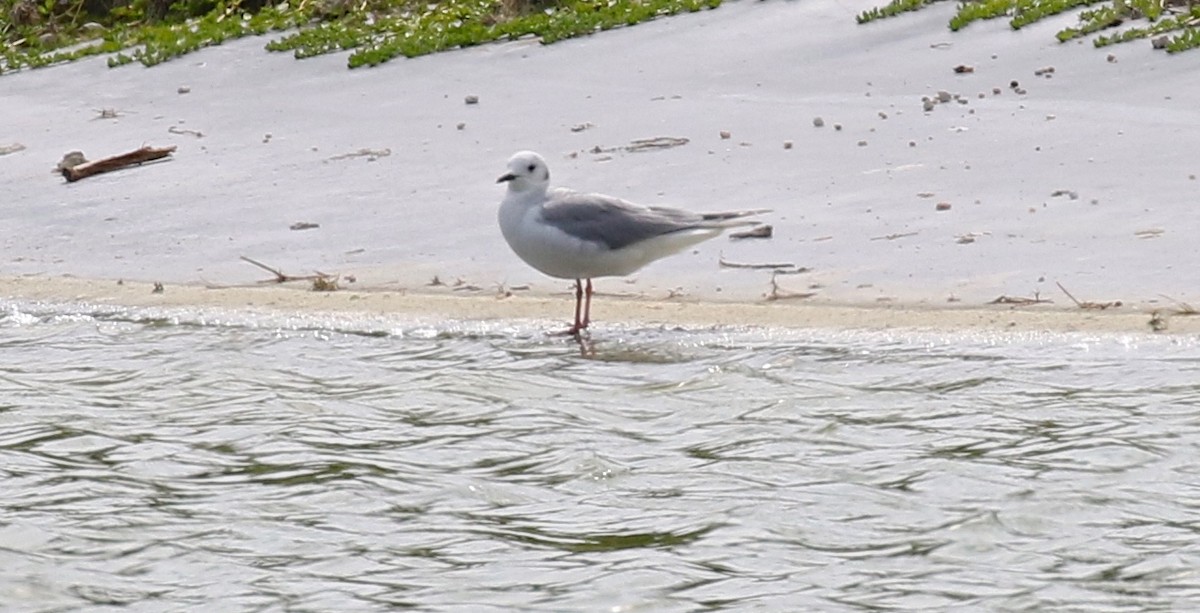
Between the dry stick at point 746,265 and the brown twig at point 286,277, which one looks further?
the brown twig at point 286,277

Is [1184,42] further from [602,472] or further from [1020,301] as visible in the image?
[602,472]

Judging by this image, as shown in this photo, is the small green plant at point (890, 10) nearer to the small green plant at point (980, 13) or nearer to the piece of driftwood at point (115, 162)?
the small green plant at point (980, 13)

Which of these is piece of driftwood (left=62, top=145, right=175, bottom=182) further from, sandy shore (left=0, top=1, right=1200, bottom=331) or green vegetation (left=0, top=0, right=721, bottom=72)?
green vegetation (left=0, top=0, right=721, bottom=72)

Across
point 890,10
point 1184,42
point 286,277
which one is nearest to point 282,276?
point 286,277

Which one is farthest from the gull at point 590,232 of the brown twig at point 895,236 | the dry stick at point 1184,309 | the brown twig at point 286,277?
the dry stick at point 1184,309

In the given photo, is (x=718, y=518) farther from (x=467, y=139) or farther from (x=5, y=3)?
(x=5, y=3)

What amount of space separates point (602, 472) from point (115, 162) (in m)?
6.80

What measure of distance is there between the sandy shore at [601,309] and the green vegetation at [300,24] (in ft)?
15.5

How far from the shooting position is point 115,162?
13.3 metres

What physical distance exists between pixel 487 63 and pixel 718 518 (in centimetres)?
864

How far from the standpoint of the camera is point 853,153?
11.8 m

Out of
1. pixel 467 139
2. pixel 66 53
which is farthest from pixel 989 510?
pixel 66 53

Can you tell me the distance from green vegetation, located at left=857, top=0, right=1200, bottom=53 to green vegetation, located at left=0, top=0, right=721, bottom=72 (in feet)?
6.67

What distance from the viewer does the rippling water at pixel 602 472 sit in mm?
6297
